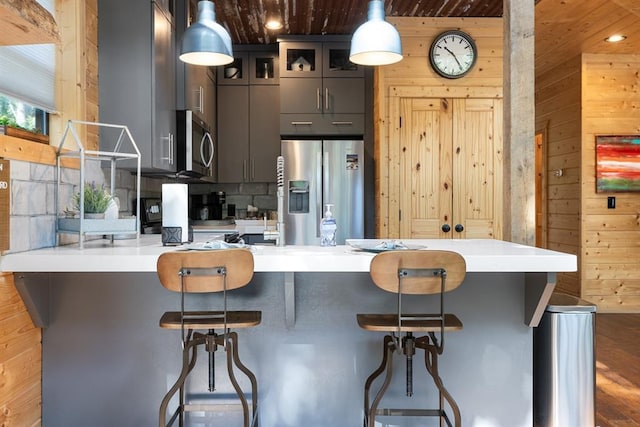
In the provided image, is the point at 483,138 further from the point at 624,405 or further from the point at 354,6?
the point at 624,405

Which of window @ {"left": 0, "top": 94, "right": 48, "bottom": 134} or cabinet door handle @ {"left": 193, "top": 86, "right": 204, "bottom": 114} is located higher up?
cabinet door handle @ {"left": 193, "top": 86, "right": 204, "bottom": 114}

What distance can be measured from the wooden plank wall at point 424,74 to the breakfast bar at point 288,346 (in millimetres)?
2036

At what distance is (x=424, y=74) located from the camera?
13.8 feet

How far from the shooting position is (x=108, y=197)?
2.26 meters

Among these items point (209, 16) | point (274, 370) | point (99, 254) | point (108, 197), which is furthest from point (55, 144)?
point (274, 370)

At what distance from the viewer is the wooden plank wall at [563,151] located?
5164 mm

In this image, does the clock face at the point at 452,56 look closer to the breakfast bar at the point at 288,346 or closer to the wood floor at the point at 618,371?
the breakfast bar at the point at 288,346

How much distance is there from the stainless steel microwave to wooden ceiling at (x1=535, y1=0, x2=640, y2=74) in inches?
113

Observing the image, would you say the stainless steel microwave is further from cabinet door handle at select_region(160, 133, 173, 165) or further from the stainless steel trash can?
the stainless steel trash can

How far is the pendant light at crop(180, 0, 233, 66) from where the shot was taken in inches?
88.8

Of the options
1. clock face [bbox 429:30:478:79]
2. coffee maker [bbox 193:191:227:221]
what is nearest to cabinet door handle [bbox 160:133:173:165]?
coffee maker [bbox 193:191:227:221]

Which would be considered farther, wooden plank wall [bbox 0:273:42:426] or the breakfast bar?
the breakfast bar

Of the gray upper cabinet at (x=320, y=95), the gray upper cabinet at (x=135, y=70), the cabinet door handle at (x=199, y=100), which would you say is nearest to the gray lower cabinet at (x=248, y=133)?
the gray upper cabinet at (x=320, y=95)

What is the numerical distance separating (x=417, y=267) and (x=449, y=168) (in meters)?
2.68
